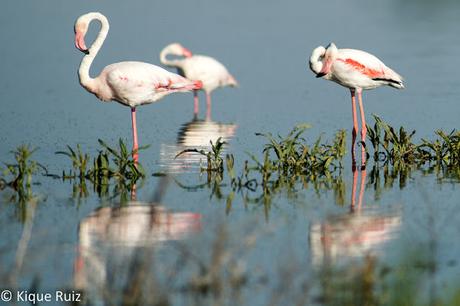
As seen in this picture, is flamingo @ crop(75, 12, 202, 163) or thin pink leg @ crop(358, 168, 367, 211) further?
flamingo @ crop(75, 12, 202, 163)

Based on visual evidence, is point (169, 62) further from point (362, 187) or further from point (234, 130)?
point (362, 187)

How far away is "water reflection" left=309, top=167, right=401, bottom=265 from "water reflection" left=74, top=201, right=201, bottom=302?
92cm

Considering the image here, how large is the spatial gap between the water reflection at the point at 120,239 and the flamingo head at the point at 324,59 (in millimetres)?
3449

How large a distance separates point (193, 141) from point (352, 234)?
5418 mm

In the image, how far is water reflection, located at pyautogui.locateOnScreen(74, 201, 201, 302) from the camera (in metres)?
6.40

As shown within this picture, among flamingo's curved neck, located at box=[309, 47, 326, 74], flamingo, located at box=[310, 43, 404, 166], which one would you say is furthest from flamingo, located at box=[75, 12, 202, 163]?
flamingo, located at box=[310, 43, 404, 166]

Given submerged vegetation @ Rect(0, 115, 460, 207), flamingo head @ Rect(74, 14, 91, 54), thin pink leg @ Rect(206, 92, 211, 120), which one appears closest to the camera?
submerged vegetation @ Rect(0, 115, 460, 207)

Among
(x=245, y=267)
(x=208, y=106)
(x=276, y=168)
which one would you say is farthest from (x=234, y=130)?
(x=245, y=267)

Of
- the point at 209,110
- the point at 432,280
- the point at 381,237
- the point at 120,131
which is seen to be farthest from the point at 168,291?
the point at 209,110

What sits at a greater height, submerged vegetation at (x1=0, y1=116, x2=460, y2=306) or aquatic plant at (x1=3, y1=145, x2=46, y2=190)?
aquatic plant at (x1=3, y1=145, x2=46, y2=190)

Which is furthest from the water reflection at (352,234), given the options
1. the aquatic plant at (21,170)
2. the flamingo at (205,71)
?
the flamingo at (205,71)

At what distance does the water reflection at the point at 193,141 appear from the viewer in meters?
11.2

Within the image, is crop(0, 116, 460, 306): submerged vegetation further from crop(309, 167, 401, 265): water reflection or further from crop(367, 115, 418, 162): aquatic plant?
crop(367, 115, 418, 162): aquatic plant

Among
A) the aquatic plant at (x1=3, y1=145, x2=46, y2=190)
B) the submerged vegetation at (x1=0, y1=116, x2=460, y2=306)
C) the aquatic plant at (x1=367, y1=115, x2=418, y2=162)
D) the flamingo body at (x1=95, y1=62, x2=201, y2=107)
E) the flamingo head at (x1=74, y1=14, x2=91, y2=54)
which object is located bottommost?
the submerged vegetation at (x1=0, y1=116, x2=460, y2=306)
